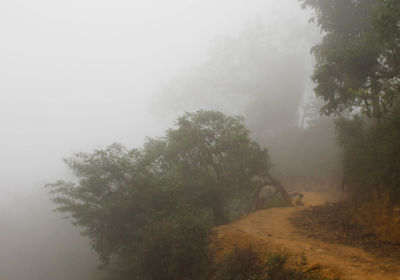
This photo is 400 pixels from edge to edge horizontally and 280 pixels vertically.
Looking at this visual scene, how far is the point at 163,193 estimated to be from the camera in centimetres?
1175

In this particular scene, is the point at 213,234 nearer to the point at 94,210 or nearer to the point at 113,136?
the point at 94,210

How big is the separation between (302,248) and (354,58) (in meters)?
7.49

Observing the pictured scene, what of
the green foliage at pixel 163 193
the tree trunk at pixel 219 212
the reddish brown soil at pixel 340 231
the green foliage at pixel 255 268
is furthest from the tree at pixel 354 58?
the tree trunk at pixel 219 212

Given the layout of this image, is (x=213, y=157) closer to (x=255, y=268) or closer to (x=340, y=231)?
(x=340, y=231)

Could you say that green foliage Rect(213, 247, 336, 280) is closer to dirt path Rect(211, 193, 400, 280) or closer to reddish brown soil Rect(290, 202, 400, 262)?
dirt path Rect(211, 193, 400, 280)

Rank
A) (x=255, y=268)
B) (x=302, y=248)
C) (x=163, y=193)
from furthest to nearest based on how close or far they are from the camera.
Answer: (x=163, y=193)
(x=302, y=248)
(x=255, y=268)

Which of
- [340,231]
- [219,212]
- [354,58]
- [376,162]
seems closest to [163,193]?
[219,212]

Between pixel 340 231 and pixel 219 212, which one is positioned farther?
pixel 219 212

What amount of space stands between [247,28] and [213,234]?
41054 millimetres

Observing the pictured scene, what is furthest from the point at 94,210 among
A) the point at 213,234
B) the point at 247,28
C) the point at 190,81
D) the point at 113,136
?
the point at 113,136

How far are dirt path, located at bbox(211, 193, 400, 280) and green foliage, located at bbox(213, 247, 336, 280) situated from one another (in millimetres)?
577

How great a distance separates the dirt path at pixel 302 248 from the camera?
18.0ft

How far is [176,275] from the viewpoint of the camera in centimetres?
771

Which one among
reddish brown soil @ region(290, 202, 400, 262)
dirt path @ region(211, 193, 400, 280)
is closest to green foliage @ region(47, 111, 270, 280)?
dirt path @ region(211, 193, 400, 280)
